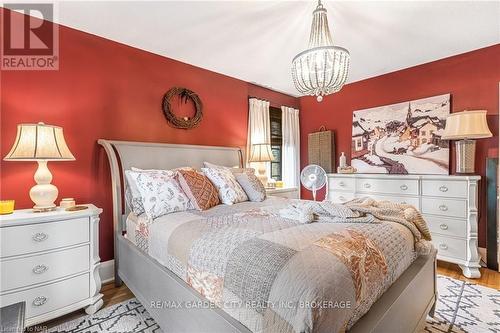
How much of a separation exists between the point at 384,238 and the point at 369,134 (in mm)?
2782

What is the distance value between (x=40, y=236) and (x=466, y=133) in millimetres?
3961

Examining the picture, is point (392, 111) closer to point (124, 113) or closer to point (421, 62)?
point (421, 62)

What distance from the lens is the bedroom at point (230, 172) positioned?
1.17m

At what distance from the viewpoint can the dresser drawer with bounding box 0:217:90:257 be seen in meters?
1.60

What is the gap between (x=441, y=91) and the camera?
315cm

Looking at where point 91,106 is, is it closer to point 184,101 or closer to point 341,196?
point 184,101

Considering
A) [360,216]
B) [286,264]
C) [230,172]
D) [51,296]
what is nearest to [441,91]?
[360,216]

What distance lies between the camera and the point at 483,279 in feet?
8.21

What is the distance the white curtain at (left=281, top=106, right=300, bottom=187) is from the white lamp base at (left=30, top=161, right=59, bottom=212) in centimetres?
334

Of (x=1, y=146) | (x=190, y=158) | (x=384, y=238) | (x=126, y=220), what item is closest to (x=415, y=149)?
(x=384, y=238)

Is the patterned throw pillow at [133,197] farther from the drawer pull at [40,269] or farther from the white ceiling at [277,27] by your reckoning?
the white ceiling at [277,27]

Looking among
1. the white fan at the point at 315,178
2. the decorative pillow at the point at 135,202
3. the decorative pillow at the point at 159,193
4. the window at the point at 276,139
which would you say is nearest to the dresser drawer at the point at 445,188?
the white fan at the point at 315,178

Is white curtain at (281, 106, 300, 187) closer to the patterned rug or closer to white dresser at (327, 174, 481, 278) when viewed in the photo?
white dresser at (327, 174, 481, 278)

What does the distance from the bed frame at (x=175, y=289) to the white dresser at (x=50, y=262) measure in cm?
30
